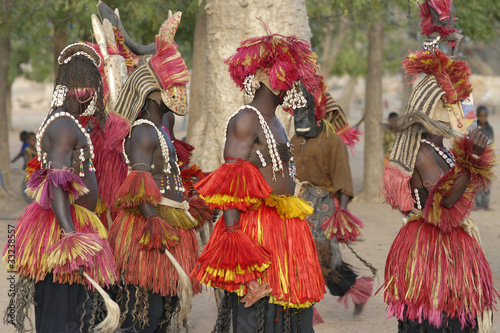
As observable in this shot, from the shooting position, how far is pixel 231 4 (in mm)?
8336

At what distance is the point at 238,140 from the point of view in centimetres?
405

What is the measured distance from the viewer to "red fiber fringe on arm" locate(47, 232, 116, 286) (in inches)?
167

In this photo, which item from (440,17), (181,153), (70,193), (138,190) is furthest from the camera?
(181,153)

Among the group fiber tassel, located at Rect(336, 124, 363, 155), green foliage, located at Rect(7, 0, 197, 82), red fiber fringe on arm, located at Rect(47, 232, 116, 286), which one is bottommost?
red fiber fringe on arm, located at Rect(47, 232, 116, 286)

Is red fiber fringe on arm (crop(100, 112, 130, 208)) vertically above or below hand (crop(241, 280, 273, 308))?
above

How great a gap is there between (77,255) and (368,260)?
18.2 ft

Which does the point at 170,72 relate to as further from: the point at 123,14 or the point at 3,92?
the point at 3,92

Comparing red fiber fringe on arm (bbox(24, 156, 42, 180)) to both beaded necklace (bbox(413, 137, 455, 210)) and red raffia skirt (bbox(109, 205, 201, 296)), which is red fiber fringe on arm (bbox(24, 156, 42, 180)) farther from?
beaded necklace (bbox(413, 137, 455, 210))

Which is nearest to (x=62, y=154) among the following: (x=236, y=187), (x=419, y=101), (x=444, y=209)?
(x=236, y=187)

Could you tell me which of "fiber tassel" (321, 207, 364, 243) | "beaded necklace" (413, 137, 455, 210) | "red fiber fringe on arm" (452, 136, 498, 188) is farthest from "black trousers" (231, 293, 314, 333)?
"fiber tassel" (321, 207, 364, 243)

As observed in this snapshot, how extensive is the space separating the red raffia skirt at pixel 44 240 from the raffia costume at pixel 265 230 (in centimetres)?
80

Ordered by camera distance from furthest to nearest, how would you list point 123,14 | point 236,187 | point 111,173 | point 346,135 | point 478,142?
1. point 123,14
2. point 346,135
3. point 111,173
4. point 236,187
5. point 478,142

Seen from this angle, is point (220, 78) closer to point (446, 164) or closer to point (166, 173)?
point (166, 173)

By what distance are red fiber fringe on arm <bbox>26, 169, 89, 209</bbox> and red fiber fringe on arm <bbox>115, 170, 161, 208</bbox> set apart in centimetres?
27
